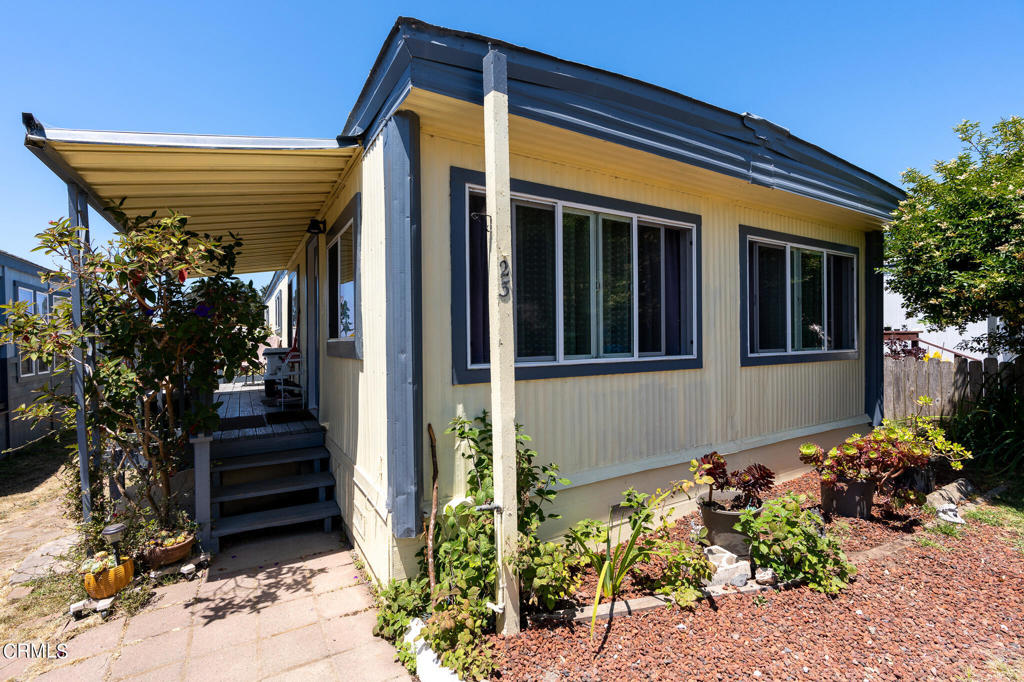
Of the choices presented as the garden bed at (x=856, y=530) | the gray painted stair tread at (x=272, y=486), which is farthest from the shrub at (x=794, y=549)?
the gray painted stair tread at (x=272, y=486)

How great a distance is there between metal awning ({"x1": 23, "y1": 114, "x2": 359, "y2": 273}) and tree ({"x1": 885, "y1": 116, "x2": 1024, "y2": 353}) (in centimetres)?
591

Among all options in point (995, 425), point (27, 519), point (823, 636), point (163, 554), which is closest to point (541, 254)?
point (823, 636)

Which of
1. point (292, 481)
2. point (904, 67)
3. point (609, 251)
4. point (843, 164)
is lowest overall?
point (292, 481)

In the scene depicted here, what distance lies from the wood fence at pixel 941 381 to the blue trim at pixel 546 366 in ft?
15.5

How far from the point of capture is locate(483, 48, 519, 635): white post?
103 inches

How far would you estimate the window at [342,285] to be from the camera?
4180mm

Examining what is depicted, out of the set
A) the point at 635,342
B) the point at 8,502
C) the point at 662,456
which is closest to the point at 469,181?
the point at 635,342

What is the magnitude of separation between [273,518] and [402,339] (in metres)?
2.45

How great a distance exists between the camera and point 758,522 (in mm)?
3248

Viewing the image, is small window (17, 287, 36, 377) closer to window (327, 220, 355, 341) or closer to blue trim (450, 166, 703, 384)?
window (327, 220, 355, 341)

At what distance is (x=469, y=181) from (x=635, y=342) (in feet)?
6.49

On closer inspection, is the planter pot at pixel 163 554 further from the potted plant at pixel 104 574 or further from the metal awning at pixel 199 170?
the metal awning at pixel 199 170

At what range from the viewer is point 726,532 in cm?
347

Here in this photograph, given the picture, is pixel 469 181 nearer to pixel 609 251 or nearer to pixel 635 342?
pixel 609 251
